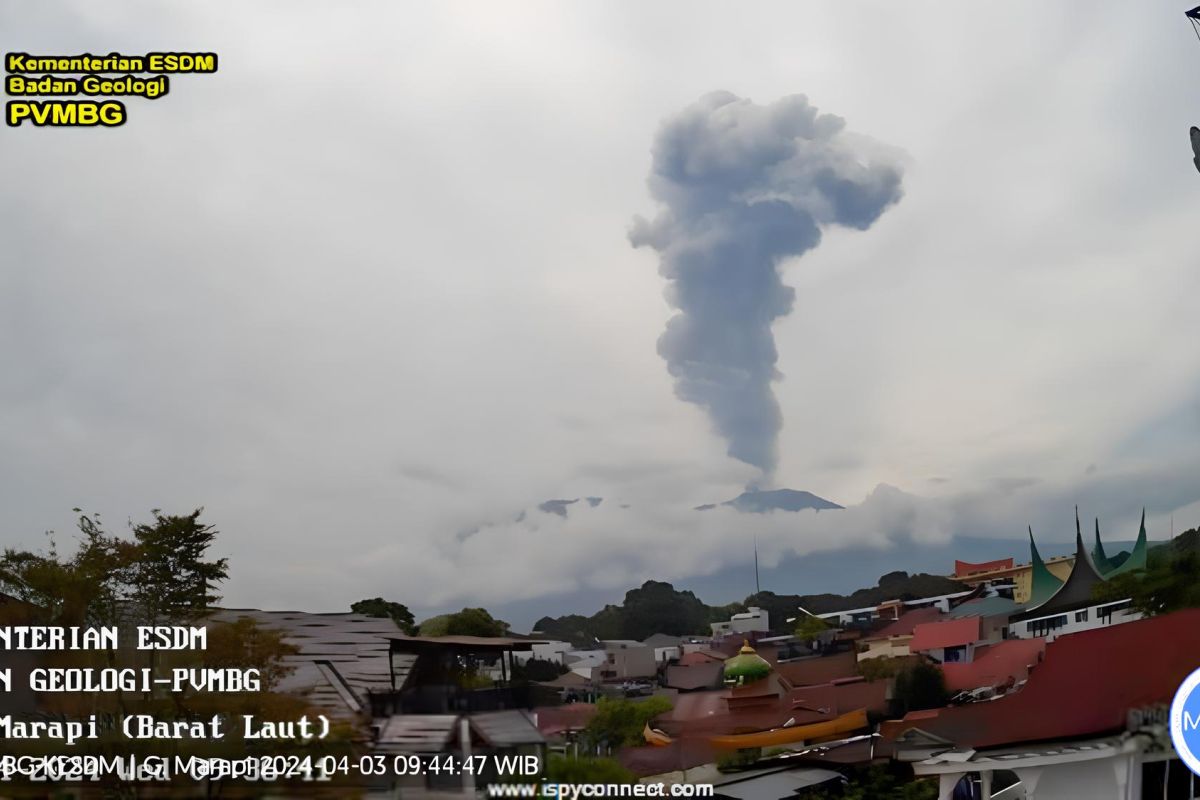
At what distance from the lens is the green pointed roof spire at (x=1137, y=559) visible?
14383 mm

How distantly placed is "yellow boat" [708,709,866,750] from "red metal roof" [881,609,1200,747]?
1858mm

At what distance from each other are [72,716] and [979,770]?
310 inches

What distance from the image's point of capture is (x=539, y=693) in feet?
37.0

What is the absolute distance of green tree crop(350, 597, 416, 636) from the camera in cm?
1257

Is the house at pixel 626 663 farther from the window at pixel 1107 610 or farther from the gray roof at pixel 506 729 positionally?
the window at pixel 1107 610

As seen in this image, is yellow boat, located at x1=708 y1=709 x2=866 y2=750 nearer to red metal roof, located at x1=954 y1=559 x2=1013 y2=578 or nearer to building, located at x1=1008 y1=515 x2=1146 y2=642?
building, located at x1=1008 y1=515 x2=1146 y2=642

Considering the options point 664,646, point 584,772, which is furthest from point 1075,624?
point 584,772

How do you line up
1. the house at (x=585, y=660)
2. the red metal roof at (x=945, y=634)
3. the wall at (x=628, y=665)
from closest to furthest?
the house at (x=585, y=660)
the wall at (x=628, y=665)
the red metal roof at (x=945, y=634)

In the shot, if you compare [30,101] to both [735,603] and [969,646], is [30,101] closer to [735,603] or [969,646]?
[735,603]

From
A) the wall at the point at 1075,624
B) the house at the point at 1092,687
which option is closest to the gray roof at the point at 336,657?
the house at the point at 1092,687

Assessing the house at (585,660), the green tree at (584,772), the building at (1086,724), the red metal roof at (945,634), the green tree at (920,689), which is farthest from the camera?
the red metal roof at (945,634)

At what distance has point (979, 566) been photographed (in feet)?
55.8

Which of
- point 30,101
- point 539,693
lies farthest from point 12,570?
point 539,693
